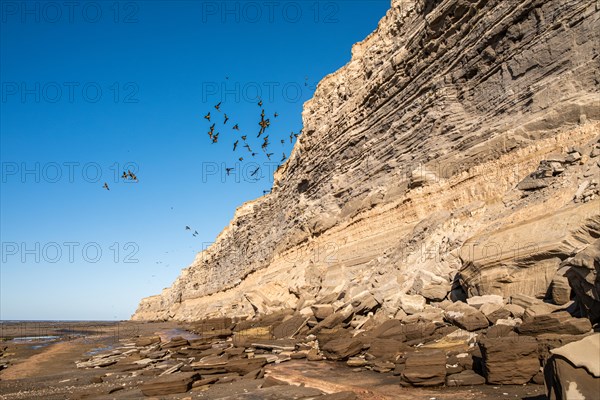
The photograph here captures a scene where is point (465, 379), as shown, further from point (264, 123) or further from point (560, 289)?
point (264, 123)

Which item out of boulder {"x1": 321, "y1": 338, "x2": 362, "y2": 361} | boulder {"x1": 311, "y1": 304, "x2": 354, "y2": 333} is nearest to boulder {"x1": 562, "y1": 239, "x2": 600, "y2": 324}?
boulder {"x1": 321, "y1": 338, "x2": 362, "y2": 361}

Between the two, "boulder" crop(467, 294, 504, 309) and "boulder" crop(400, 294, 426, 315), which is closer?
"boulder" crop(467, 294, 504, 309)

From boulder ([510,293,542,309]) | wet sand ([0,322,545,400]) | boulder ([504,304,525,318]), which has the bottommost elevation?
wet sand ([0,322,545,400])

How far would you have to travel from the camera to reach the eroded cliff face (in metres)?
11.5

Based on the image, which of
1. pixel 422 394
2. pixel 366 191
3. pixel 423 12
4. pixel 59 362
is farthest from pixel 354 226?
pixel 422 394

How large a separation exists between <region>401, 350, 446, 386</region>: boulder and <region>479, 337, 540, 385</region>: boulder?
713mm

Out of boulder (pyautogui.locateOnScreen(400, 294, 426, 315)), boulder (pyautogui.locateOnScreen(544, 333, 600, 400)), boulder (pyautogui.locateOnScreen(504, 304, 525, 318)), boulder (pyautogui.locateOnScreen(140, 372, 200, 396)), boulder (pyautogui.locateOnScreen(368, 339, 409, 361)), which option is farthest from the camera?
boulder (pyautogui.locateOnScreen(400, 294, 426, 315))

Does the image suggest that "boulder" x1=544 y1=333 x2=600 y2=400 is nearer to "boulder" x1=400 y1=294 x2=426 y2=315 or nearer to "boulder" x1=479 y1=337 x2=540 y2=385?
"boulder" x1=479 y1=337 x2=540 y2=385

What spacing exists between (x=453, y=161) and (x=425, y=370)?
13.0 metres

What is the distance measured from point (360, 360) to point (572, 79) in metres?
11.7

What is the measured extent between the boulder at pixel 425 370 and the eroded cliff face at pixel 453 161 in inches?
150

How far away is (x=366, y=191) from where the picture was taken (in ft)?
81.5

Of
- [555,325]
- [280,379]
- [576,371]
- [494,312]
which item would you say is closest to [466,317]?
[494,312]

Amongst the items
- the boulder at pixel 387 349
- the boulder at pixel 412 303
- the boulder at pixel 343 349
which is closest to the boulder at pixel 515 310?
the boulder at pixel 387 349
